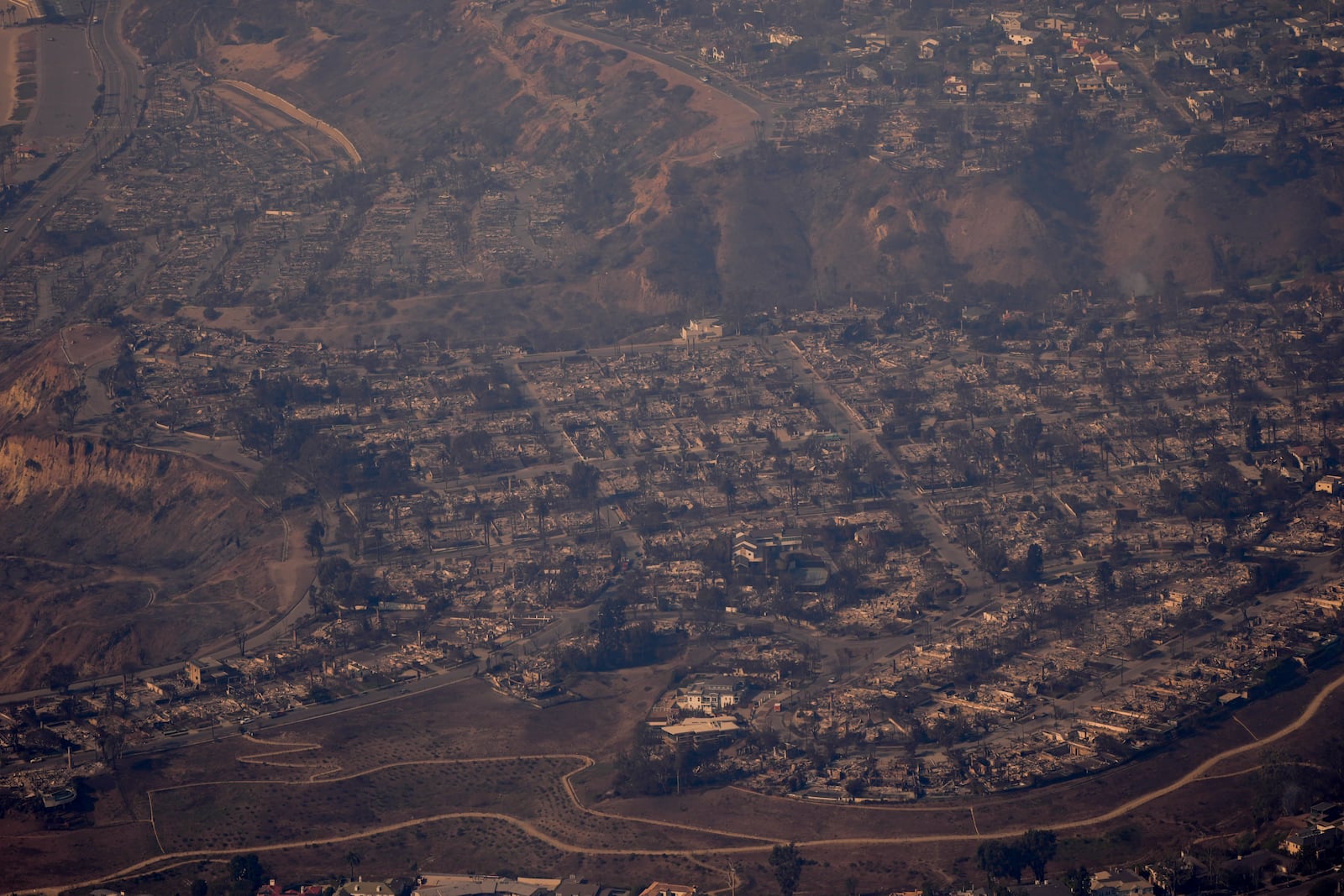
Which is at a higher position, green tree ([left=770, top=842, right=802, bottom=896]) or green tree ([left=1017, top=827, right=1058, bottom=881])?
green tree ([left=1017, top=827, right=1058, bottom=881])

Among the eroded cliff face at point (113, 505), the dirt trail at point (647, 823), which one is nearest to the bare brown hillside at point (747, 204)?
the eroded cliff face at point (113, 505)

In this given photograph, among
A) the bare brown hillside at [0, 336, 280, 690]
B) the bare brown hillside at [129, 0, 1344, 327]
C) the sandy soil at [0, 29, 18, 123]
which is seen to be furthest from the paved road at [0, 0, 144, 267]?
the bare brown hillside at [0, 336, 280, 690]

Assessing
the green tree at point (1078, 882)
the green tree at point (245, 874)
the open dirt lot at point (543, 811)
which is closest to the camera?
the green tree at point (1078, 882)

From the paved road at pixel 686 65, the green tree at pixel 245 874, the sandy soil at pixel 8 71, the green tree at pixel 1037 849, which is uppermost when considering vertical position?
the green tree at pixel 1037 849

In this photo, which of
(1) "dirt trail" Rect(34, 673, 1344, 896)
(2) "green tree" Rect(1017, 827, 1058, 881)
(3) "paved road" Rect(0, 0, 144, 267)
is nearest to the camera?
(2) "green tree" Rect(1017, 827, 1058, 881)

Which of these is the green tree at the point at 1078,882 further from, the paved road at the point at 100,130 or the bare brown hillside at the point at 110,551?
the paved road at the point at 100,130

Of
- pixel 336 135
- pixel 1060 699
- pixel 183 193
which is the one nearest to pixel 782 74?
pixel 336 135

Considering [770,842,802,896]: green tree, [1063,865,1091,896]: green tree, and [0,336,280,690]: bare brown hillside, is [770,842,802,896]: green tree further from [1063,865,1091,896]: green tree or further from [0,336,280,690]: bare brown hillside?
[0,336,280,690]: bare brown hillside
